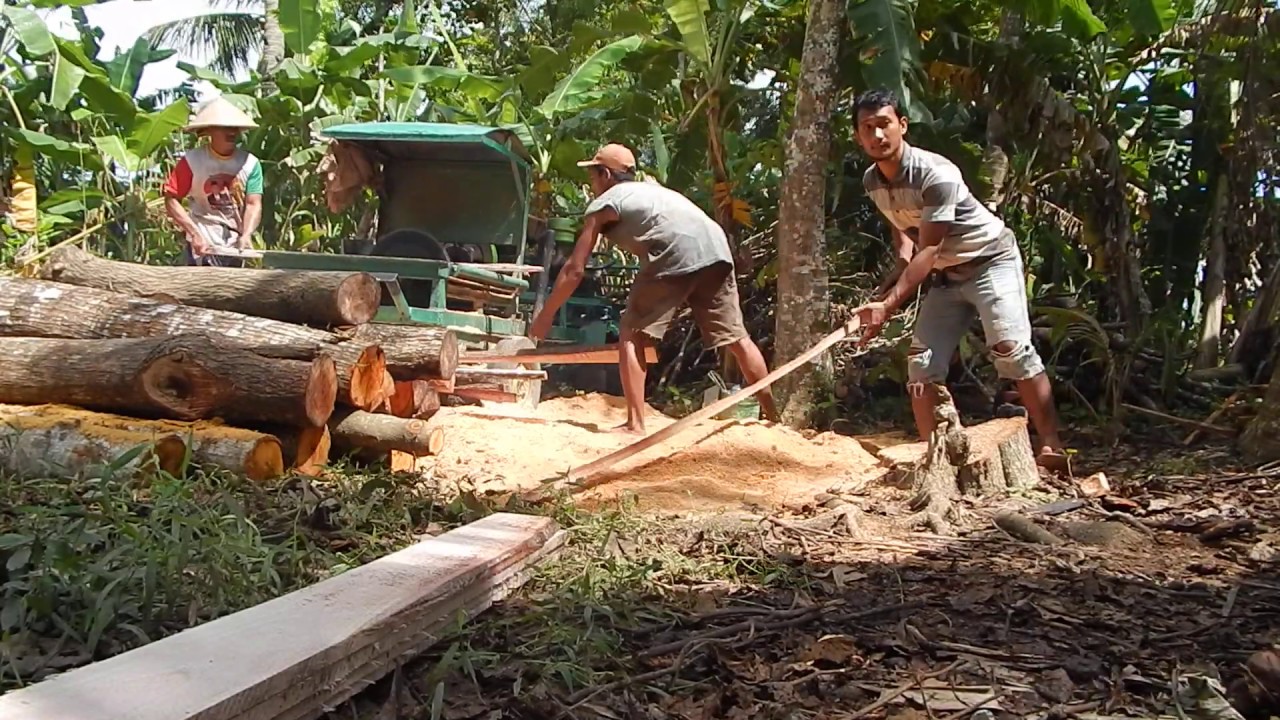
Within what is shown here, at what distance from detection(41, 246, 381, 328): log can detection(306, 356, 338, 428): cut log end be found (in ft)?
2.38

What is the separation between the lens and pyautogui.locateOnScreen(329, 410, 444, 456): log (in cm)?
477

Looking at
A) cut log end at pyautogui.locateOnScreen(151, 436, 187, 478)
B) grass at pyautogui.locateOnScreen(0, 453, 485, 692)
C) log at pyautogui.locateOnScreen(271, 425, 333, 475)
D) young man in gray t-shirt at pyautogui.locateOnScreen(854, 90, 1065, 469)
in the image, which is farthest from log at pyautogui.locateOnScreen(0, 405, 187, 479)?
young man in gray t-shirt at pyautogui.locateOnScreen(854, 90, 1065, 469)

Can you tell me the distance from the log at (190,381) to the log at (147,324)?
0.30 metres

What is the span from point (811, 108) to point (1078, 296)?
9.47 ft

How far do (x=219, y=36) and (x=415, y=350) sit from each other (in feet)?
62.6

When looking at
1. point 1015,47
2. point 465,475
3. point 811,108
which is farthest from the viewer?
point 1015,47

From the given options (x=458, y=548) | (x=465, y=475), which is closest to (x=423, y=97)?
(x=465, y=475)

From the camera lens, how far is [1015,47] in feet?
24.5

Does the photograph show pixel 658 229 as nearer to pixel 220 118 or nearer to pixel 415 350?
pixel 415 350

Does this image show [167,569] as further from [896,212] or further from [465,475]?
[896,212]

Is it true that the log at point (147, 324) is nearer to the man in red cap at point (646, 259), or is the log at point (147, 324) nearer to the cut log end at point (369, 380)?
Result: the cut log end at point (369, 380)

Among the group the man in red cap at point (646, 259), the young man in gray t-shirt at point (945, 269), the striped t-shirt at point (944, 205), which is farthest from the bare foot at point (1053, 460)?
the man in red cap at point (646, 259)

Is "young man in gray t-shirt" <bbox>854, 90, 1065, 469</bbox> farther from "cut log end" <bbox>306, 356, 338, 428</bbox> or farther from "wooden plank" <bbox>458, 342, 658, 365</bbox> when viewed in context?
"cut log end" <bbox>306, 356, 338, 428</bbox>

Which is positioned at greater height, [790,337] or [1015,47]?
[1015,47]
